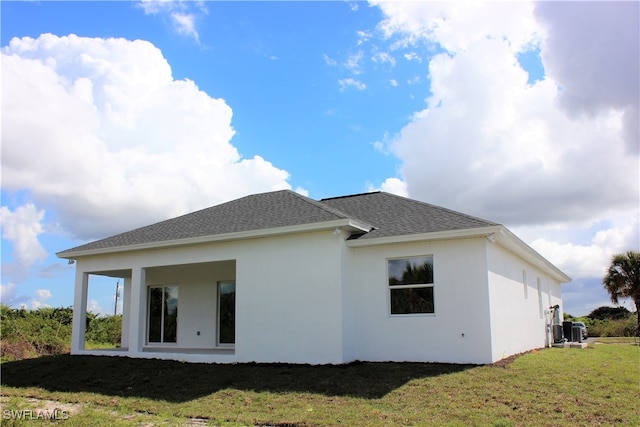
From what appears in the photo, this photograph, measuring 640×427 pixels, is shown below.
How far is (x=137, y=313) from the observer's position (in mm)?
15750

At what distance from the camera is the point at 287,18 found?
13.2 meters

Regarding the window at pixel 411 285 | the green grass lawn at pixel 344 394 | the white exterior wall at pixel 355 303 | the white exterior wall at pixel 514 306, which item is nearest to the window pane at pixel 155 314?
the white exterior wall at pixel 355 303

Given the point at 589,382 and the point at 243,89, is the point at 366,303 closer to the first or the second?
the point at 589,382

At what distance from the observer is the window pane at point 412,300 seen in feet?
41.7

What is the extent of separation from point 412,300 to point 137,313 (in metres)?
8.53

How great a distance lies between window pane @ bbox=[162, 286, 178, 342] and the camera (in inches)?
711

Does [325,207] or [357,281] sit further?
[325,207]

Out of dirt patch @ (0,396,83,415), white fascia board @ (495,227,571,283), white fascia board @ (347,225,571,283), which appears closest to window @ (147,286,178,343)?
dirt patch @ (0,396,83,415)

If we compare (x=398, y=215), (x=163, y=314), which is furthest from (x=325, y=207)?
(x=163, y=314)

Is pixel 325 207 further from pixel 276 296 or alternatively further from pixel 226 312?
pixel 226 312

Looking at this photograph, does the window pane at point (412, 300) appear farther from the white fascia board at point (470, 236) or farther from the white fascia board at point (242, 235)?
the white fascia board at point (242, 235)

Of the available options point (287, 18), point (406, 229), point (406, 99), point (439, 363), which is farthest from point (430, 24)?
point (439, 363)

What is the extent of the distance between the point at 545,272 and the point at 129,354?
1628 cm

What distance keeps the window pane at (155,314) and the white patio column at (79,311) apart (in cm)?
221
